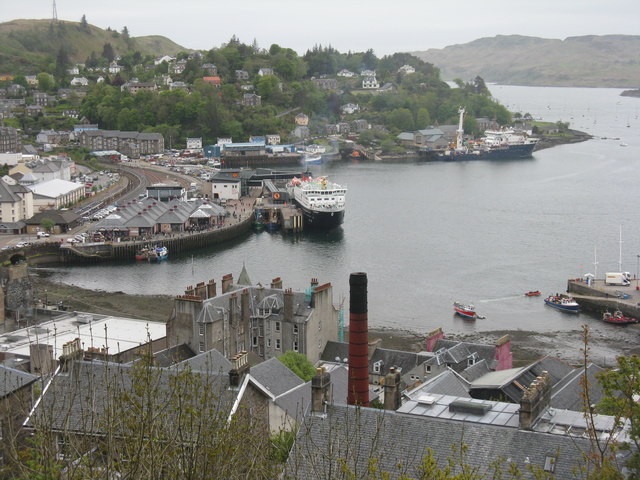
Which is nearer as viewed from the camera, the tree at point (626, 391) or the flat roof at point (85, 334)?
the tree at point (626, 391)

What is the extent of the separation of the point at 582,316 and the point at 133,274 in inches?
921

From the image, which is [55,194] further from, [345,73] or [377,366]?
[345,73]

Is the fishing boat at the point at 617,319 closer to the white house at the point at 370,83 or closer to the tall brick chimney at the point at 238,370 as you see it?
the tall brick chimney at the point at 238,370

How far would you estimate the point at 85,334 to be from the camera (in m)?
27.1

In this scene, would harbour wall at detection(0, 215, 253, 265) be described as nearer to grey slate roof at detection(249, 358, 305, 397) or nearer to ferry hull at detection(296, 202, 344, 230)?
ferry hull at detection(296, 202, 344, 230)

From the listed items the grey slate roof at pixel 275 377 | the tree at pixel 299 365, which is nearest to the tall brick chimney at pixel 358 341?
the grey slate roof at pixel 275 377

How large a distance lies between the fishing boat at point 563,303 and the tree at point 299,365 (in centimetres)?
1933

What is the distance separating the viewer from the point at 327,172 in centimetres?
9912

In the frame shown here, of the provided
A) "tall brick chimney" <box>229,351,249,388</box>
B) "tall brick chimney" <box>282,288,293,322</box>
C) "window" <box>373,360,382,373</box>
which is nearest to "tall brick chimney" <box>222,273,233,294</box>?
"tall brick chimney" <box>282,288,293,322</box>

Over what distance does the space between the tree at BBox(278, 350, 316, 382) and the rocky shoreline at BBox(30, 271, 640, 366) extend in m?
9.14

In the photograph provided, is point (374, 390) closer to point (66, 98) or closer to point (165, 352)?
point (165, 352)

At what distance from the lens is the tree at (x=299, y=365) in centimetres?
2286

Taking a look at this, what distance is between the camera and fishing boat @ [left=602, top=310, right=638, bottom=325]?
37625 mm

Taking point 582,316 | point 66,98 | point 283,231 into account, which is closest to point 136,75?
point 66,98
